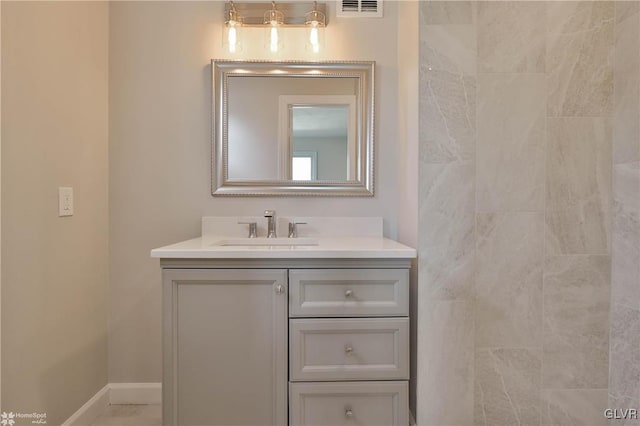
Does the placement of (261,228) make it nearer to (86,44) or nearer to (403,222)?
(403,222)

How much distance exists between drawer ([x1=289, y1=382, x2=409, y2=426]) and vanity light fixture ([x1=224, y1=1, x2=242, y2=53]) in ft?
5.12

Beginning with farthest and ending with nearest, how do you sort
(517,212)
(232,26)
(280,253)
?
(232,26), (517,212), (280,253)

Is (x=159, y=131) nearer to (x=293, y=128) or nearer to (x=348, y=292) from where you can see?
(x=293, y=128)

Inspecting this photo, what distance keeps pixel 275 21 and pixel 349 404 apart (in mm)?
1719

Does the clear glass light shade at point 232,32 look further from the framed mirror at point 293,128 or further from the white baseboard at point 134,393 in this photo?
the white baseboard at point 134,393

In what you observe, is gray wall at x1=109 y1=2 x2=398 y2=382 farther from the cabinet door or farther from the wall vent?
the cabinet door

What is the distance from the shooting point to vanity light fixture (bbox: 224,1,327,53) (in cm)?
178

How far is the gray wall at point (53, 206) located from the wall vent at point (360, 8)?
1.17 meters

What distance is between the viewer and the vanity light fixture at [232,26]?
177cm

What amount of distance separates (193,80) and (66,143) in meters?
0.65

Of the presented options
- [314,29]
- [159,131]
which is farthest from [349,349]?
[314,29]

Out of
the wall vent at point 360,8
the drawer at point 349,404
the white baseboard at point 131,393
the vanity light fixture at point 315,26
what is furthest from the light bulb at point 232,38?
the white baseboard at point 131,393

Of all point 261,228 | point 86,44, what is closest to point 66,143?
point 86,44

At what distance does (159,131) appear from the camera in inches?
71.6
